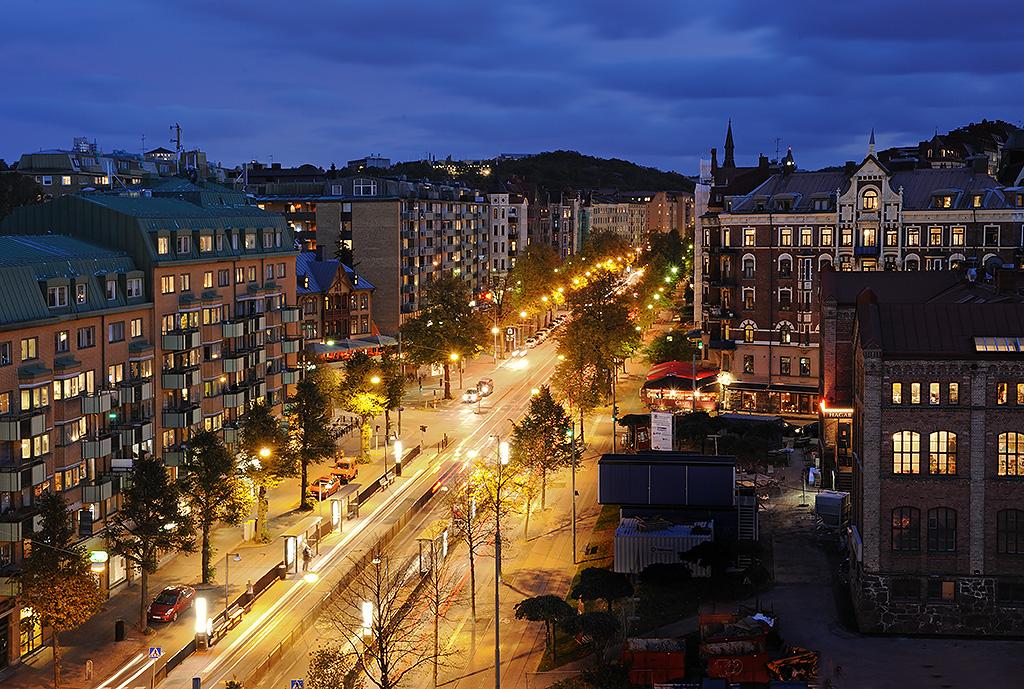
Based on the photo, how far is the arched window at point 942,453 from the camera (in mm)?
59750

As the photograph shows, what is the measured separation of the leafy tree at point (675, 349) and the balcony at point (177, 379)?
72475mm

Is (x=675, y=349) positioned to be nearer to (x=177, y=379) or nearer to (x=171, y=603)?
(x=177, y=379)

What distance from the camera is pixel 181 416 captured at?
265 feet

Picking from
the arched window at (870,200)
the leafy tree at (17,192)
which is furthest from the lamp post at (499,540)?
the leafy tree at (17,192)

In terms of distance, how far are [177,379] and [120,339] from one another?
6413 millimetres

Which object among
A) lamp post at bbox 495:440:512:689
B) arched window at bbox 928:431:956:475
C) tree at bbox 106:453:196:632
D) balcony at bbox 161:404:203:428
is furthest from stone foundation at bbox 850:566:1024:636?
balcony at bbox 161:404:203:428

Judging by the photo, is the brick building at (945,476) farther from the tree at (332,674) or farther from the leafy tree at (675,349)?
the leafy tree at (675,349)

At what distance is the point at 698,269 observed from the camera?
17000cm

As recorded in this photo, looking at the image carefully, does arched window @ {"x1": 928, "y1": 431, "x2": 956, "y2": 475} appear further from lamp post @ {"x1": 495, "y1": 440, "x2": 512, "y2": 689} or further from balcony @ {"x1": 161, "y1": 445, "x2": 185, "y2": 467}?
balcony @ {"x1": 161, "y1": 445, "x2": 185, "y2": 467}

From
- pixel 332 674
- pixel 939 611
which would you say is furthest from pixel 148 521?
pixel 939 611

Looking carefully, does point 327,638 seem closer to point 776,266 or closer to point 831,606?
point 831,606

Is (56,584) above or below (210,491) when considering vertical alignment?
below

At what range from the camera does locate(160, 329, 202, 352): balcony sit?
3189 inches

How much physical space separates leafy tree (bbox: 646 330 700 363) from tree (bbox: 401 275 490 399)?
22473 mm
